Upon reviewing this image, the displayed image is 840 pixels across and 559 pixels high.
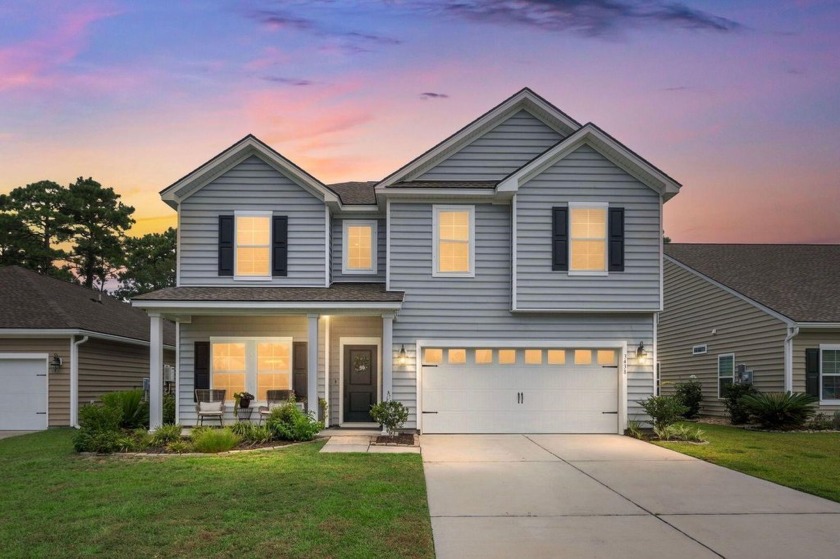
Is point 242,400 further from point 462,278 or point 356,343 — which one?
point 462,278

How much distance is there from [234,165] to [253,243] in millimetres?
1965

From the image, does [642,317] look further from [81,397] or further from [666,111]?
[81,397]

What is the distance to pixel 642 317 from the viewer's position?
16953 mm

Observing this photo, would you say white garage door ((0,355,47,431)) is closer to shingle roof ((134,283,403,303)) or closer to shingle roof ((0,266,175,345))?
shingle roof ((0,266,175,345))

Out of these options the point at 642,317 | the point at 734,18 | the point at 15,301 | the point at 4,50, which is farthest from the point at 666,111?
the point at 15,301

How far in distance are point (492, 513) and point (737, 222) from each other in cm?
2671

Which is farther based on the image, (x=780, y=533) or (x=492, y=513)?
(x=492, y=513)

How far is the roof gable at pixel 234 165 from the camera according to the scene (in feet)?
55.1

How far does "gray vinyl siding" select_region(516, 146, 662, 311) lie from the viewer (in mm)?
16469

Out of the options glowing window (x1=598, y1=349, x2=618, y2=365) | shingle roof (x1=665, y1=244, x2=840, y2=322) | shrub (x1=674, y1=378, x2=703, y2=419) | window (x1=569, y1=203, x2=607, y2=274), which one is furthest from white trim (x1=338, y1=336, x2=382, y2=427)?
shingle roof (x1=665, y1=244, x2=840, y2=322)

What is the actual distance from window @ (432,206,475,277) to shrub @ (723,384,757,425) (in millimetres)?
9118

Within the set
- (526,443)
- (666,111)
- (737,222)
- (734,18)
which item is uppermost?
(734,18)

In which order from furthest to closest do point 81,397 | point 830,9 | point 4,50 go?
1. point 81,397
2. point 4,50
3. point 830,9

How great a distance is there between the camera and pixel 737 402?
2009 centimetres
